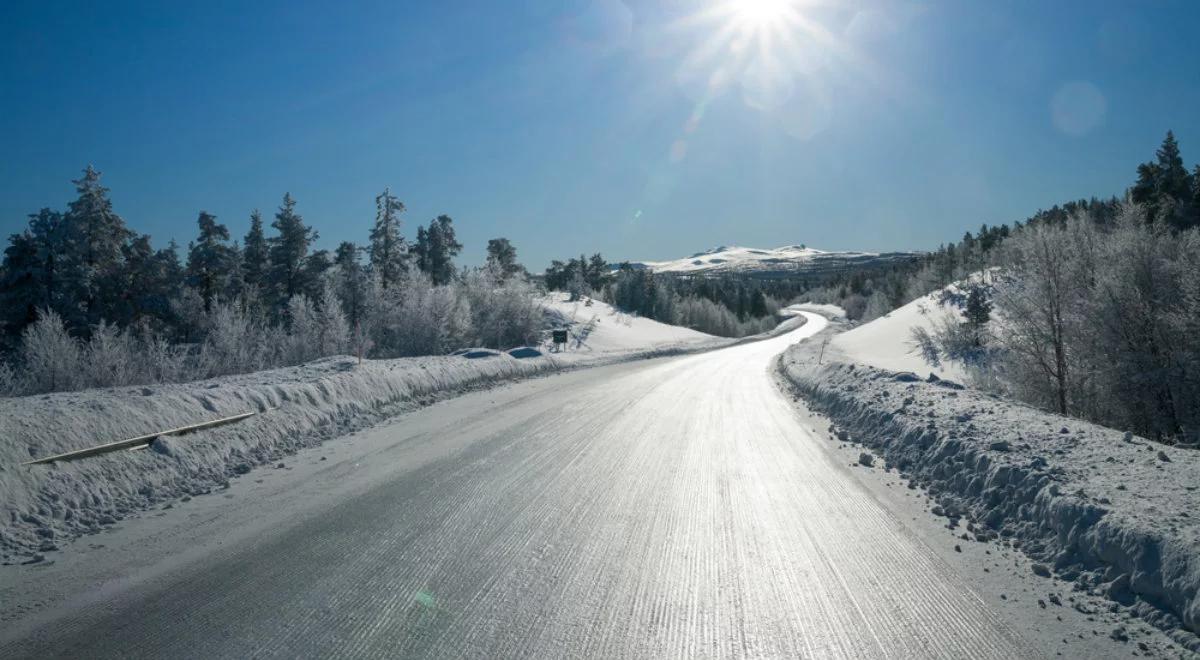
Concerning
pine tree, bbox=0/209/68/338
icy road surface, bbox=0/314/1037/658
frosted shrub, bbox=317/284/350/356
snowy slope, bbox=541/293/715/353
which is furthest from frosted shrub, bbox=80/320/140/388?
snowy slope, bbox=541/293/715/353

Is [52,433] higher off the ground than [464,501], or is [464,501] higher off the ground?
[52,433]

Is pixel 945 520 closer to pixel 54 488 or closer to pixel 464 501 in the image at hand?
pixel 464 501

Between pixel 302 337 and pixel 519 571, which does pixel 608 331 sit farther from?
pixel 519 571

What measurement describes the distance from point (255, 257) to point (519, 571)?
4553 cm

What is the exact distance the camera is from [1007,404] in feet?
30.1

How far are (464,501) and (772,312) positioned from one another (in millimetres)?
125724

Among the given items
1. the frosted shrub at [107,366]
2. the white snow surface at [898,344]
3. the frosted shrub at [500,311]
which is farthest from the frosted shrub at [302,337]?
the white snow surface at [898,344]

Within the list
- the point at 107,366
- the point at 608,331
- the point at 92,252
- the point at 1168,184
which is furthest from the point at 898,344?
the point at 92,252

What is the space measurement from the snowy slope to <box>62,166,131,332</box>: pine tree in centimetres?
2524

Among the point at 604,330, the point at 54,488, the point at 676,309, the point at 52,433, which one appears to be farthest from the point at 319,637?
the point at 676,309

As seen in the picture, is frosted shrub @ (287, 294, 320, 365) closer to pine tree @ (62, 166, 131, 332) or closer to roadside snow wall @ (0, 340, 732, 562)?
pine tree @ (62, 166, 131, 332)

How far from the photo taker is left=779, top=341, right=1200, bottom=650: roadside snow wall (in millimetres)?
3885

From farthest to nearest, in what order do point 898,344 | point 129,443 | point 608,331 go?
point 608,331 → point 898,344 → point 129,443

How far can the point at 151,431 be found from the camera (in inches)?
301
